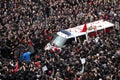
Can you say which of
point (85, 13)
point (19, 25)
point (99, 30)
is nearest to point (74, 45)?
point (99, 30)

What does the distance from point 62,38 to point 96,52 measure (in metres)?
2.42

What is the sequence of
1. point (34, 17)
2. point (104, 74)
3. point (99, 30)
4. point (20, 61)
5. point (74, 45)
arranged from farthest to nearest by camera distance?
point (34, 17)
point (99, 30)
point (74, 45)
point (20, 61)
point (104, 74)

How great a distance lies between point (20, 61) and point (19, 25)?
523 centimetres

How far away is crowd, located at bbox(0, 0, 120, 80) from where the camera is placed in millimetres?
17922

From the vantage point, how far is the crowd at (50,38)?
17.9m

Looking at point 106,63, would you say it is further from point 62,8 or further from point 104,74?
point 62,8

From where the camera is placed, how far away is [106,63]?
18.8m

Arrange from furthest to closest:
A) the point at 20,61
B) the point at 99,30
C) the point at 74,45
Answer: the point at 99,30 < the point at 74,45 < the point at 20,61

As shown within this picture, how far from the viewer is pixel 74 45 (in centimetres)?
→ 2128

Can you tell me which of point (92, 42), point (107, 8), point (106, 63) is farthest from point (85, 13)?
point (106, 63)

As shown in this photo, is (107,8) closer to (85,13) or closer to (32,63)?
(85,13)

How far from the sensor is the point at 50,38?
2298 cm

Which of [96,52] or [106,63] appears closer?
[106,63]

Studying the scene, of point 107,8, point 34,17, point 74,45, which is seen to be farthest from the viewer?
→ point 107,8
